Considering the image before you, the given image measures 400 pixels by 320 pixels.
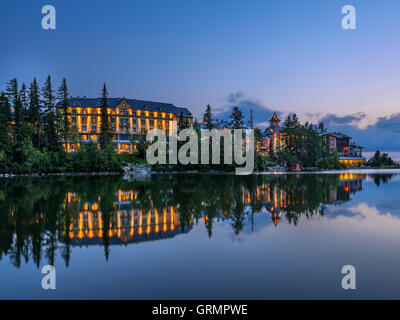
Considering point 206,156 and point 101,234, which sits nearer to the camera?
point 101,234

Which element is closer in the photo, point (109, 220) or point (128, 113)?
point (109, 220)

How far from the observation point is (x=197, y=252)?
6.41 meters

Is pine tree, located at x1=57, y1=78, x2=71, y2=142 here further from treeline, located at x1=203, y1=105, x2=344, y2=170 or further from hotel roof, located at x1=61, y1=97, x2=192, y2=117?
treeline, located at x1=203, y1=105, x2=344, y2=170

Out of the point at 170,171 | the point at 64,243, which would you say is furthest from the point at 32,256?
the point at 170,171

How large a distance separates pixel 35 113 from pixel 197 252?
53291 mm

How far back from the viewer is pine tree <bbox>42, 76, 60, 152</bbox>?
48.3 m

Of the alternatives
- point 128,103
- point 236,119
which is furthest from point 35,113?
point 236,119

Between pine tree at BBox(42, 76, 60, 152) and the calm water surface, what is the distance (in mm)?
41183

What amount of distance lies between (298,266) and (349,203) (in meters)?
10.3

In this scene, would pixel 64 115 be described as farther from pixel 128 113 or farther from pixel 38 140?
pixel 128 113

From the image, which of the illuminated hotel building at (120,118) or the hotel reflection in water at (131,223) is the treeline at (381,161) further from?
the hotel reflection in water at (131,223)

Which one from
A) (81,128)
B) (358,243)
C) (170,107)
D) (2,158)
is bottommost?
(358,243)

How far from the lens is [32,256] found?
6.10 meters

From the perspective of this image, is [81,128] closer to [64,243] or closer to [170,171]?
[170,171]
